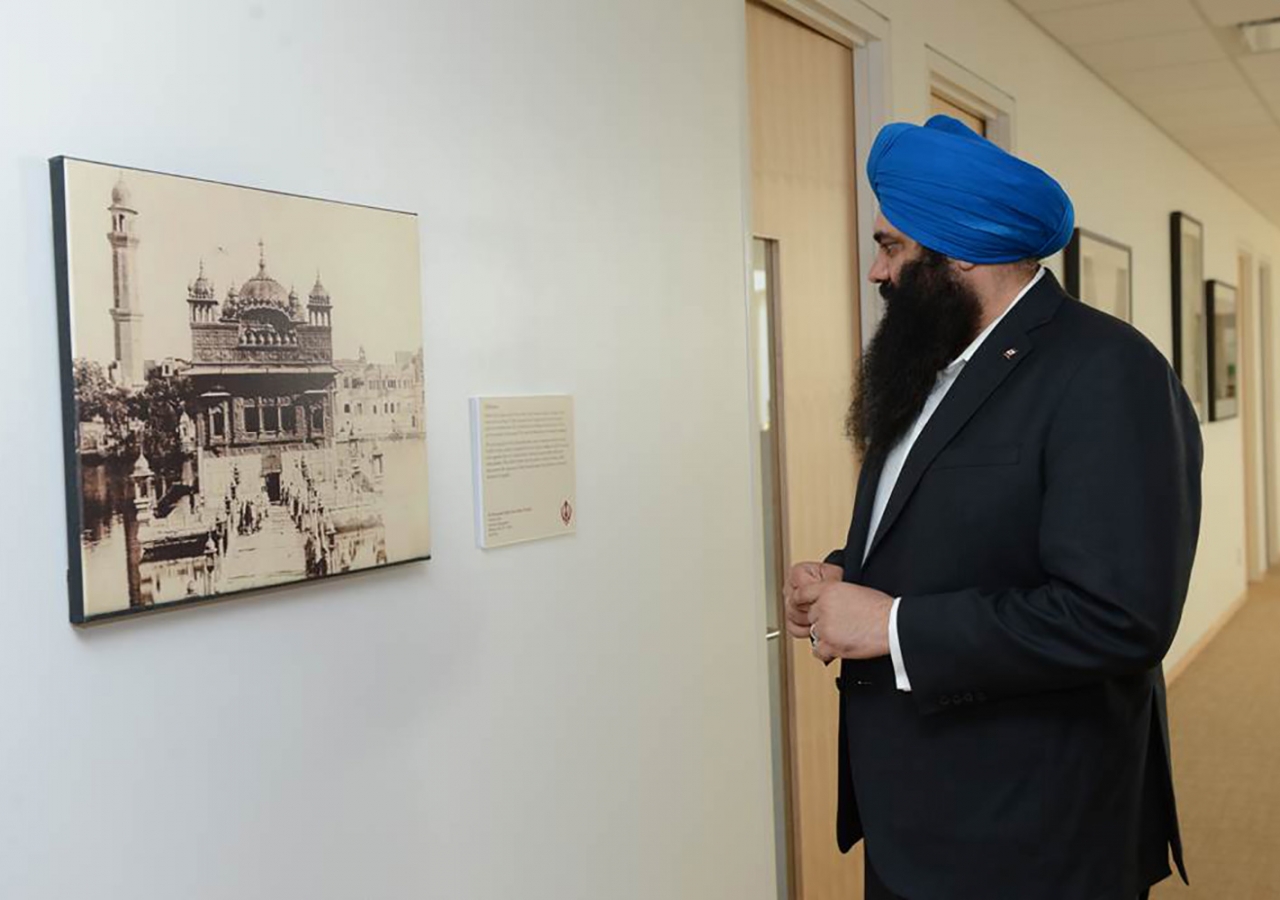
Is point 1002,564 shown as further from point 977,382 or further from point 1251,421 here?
point 1251,421

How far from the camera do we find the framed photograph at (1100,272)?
4.71 m

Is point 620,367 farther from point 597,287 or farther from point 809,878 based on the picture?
point 809,878

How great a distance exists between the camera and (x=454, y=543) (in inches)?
71.8

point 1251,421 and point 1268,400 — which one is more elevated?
point 1268,400

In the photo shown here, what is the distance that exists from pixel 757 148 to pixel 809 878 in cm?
174

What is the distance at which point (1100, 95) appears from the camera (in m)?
5.38

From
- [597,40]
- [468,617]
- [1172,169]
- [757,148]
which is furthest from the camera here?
[1172,169]

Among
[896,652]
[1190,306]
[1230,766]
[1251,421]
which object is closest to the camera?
[896,652]

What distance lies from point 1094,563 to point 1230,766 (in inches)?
152

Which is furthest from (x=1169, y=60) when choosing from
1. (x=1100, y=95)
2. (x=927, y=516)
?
(x=927, y=516)

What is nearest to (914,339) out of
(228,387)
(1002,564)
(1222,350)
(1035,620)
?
(1002,564)

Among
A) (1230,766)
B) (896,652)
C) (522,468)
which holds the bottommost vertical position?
(1230,766)

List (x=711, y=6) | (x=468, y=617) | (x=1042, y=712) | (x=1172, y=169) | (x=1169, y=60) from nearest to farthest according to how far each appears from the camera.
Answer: (x=1042, y=712)
(x=468, y=617)
(x=711, y=6)
(x=1169, y=60)
(x=1172, y=169)

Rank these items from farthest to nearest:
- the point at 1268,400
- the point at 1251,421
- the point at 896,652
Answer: the point at 1268,400
the point at 1251,421
the point at 896,652
